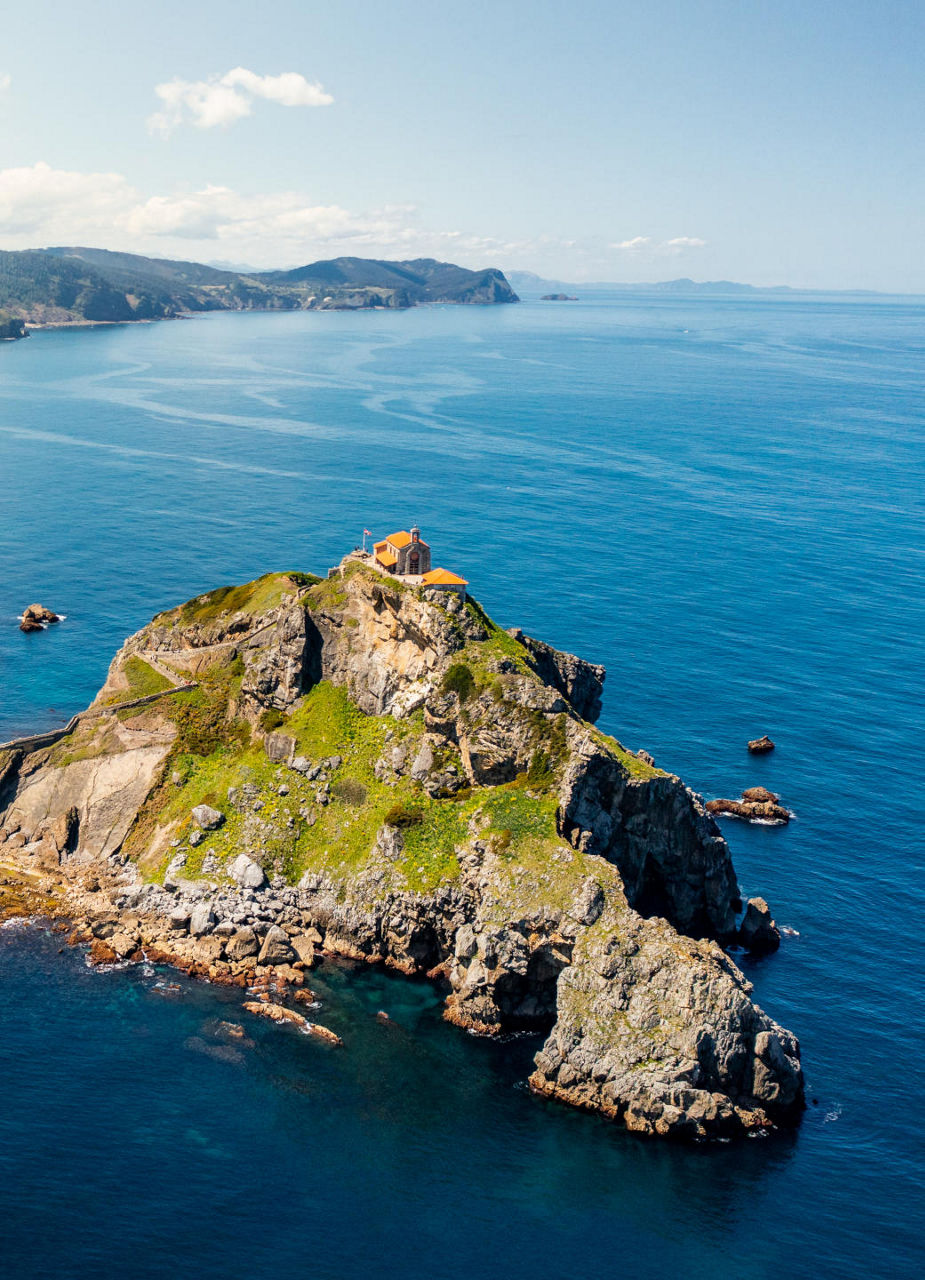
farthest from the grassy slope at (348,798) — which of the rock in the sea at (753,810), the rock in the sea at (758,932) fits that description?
the rock in the sea at (753,810)

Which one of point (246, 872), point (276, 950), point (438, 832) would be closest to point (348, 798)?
point (438, 832)

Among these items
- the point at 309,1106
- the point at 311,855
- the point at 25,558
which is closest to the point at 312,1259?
the point at 309,1106

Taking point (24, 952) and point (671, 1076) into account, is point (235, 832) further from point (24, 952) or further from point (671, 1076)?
point (671, 1076)

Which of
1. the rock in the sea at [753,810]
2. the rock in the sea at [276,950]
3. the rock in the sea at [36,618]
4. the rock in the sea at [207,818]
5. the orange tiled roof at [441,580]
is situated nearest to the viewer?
the rock in the sea at [276,950]

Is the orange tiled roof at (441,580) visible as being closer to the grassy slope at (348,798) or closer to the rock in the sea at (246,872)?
the grassy slope at (348,798)

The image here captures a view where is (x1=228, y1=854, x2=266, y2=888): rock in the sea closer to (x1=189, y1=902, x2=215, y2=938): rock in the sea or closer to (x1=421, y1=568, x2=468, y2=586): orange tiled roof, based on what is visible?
(x1=189, y1=902, x2=215, y2=938): rock in the sea
